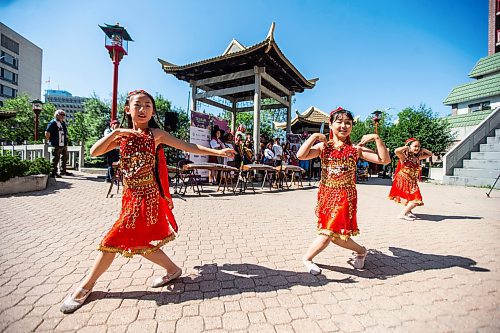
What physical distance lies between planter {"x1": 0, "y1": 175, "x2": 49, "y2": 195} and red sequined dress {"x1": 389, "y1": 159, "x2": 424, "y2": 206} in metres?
9.31

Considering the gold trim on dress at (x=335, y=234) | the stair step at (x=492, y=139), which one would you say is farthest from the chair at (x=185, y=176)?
the stair step at (x=492, y=139)

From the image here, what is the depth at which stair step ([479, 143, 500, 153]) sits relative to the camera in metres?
11.2

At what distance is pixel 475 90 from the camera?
→ 24.3 m

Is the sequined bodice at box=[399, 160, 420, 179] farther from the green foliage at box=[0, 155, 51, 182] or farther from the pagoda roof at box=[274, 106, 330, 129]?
the pagoda roof at box=[274, 106, 330, 129]

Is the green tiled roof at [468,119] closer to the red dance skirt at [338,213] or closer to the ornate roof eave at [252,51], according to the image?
the ornate roof eave at [252,51]

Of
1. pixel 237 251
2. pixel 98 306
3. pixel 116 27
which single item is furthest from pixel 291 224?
pixel 116 27

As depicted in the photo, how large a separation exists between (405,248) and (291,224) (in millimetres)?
1761

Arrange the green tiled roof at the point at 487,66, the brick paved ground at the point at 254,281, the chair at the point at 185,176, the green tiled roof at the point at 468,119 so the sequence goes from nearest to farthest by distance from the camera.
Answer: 1. the brick paved ground at the point at 254,281
2. the chair at the point at 185,176
3. the green tiled roof at the point at 468,119
4. the green tiled roof at the point at 487,66

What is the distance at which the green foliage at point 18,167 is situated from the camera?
595 centimetres

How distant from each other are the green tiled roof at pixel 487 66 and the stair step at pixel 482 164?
19.8m

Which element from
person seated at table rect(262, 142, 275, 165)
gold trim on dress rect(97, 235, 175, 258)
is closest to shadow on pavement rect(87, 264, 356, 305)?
gold trim on dress rect(97, 235, 175, 258)

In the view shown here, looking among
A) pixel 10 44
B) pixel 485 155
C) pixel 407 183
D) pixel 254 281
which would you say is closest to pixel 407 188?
pixel 407 183

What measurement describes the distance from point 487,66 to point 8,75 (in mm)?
75588

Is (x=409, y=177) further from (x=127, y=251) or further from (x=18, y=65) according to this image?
(x=18, y=65)
